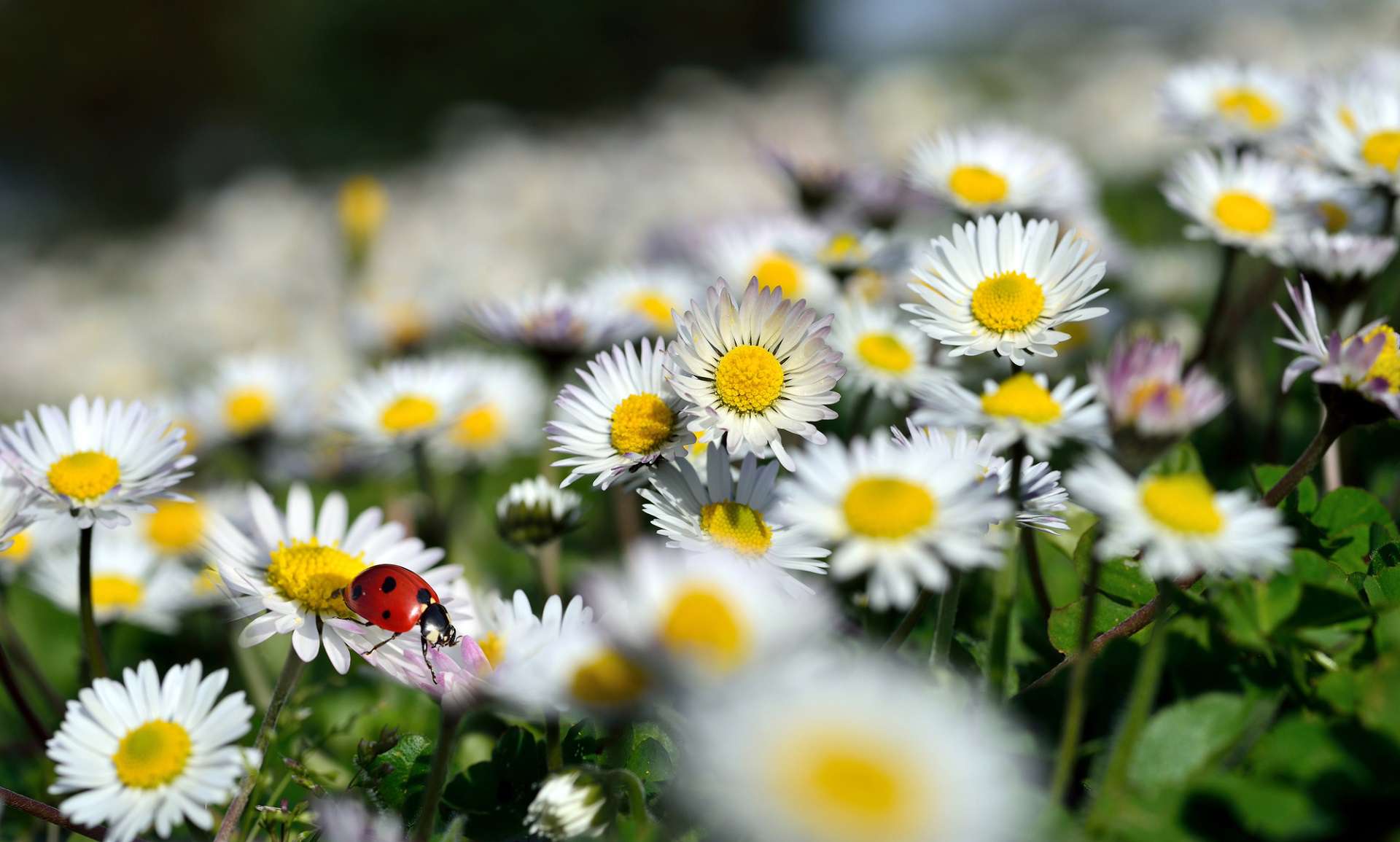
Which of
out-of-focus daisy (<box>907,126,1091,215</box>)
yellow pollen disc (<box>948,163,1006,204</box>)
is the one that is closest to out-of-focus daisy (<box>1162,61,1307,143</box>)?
out-of-focus daisy (<box>907,126,1091,215</box>)

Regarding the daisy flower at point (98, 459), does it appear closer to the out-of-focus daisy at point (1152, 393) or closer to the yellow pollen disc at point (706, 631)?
the yellow pollen disc at point (706, 631)

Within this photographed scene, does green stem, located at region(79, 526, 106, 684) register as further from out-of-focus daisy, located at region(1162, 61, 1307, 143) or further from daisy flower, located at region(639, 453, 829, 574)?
out-of-focus daisy, located at region(1162, 61, 1307, 143)

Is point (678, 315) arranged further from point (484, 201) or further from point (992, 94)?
point (992, 94)

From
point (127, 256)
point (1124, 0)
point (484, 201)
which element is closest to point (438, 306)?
point (484, 201)

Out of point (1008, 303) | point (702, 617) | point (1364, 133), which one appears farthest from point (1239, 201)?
point (702, 617)

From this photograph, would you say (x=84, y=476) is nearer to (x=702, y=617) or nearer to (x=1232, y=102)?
(x=702, y=617)

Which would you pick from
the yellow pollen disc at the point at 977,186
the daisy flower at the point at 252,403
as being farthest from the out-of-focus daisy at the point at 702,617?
the daisy flower at the point at 252,403
